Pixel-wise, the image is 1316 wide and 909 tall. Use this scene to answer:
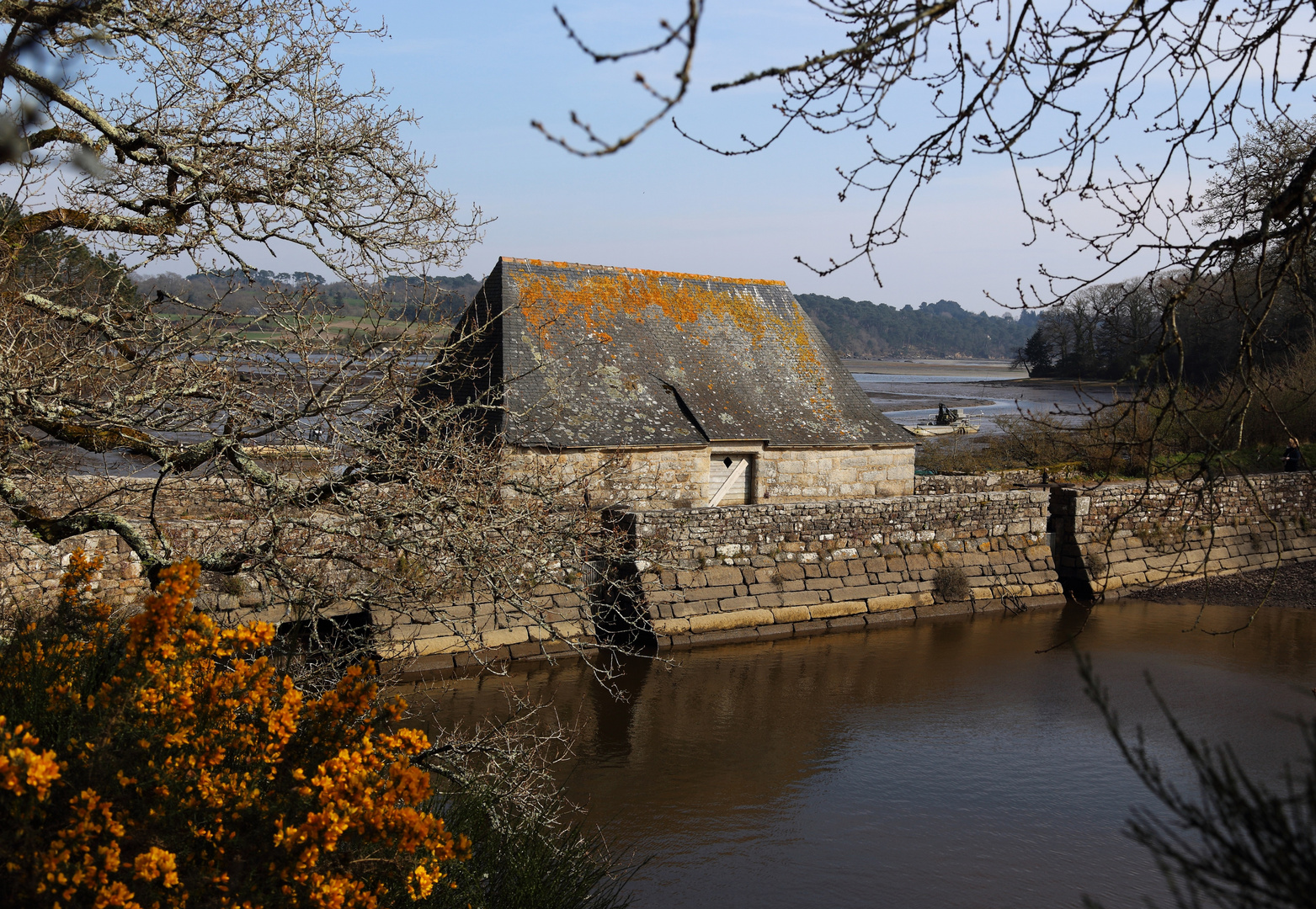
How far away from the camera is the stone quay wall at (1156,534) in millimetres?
16562

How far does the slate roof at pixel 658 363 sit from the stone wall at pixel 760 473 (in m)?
0.24

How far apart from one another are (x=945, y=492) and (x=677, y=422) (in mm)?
5641

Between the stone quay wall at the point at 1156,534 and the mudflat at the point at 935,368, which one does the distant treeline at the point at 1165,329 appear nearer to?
the stone quay wall at the point at 1156,534

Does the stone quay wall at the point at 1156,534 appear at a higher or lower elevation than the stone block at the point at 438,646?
higher

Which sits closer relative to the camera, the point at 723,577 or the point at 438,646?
the point at 438,646

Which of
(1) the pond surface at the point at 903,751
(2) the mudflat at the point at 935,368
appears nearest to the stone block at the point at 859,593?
(1) the pond surface at the point at 903,751

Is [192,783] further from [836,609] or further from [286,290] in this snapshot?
[836,609]

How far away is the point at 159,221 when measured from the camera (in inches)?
260

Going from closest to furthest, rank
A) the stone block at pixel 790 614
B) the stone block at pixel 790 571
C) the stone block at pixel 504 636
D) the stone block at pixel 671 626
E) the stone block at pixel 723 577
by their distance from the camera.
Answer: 1. the stone block at pixel 504 636
2. the stone block at pixel 671 626
3. the stone block at pixel 723 577
4. the stone block at pixel 790 614
5. the stone block at pixel 790 571

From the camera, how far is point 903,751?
34.1ft

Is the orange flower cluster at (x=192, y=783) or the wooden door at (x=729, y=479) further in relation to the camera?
the wooden door at (x=729, y=479)

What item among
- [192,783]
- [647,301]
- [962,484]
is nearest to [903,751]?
[192,783]

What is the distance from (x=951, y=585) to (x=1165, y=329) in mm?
12425

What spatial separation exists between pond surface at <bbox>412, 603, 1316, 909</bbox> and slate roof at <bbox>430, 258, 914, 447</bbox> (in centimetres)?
400
